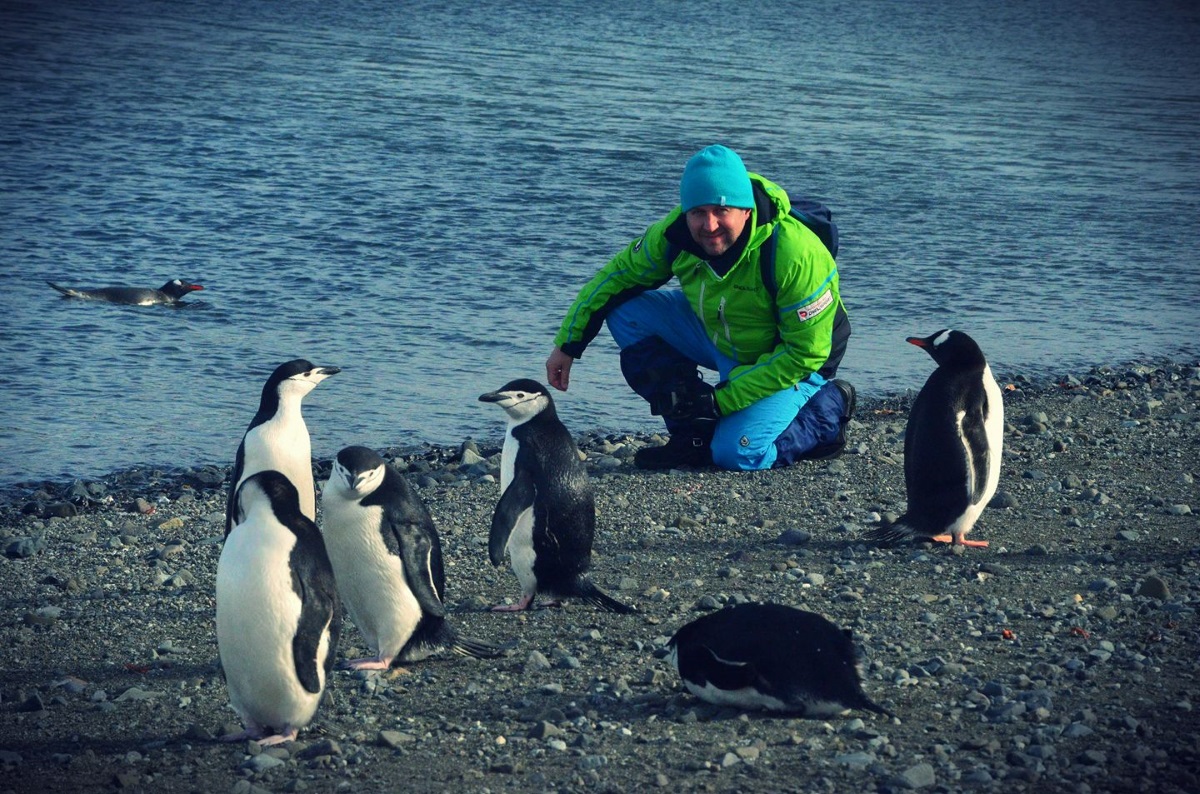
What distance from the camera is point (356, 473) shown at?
13.8 feet

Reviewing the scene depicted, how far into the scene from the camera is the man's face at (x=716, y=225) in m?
5.90

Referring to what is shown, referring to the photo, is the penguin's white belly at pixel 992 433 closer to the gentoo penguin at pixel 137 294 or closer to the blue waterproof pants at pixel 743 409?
the blue waterproof pants at pixel 743 409

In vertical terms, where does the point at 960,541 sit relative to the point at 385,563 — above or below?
below

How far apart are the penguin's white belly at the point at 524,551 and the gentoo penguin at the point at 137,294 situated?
5180 millimetres

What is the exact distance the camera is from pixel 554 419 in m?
4.95

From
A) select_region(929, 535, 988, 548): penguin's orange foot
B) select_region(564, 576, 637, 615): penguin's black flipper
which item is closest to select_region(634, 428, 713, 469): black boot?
select_region(929, 535, 988, 548): penguin's orange foot

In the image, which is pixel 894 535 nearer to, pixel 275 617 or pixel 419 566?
pixel 419 566

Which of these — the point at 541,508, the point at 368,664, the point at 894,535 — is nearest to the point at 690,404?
the point at 894,535

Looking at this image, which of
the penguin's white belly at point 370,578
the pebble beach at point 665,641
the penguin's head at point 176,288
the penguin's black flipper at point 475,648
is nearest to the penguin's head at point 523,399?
the pebble beach at point 665,641

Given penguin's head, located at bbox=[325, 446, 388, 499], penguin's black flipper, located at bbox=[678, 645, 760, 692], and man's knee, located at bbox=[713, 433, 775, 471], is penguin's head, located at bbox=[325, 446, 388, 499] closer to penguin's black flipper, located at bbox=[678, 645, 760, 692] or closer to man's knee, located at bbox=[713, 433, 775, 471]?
penguin's black flipper, located at bbox=[678, 645, 760, 692]

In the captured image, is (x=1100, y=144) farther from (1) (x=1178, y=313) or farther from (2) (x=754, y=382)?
Result: (2) (x=754, y=382)

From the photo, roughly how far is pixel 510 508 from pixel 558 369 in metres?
1.72

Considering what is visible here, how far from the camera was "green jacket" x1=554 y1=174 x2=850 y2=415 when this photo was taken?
6039mm

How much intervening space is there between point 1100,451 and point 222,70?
13955 millimetres
